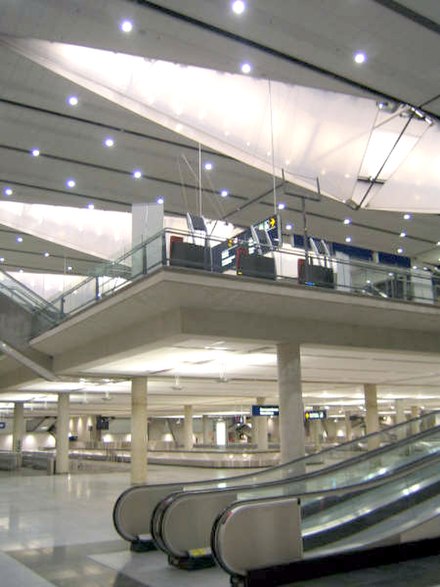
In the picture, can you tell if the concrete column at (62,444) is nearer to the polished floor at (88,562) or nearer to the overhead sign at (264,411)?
the overhead sign at (264,411)

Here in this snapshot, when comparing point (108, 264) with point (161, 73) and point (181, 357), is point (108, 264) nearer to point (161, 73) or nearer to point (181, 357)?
point (181, 357)

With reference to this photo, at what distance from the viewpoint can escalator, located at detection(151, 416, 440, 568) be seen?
7746mm

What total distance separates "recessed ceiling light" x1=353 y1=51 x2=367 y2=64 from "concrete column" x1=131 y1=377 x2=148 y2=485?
1492 centimetres

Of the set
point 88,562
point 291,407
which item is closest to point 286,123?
point 291,407

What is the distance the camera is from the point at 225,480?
1013 centimetres

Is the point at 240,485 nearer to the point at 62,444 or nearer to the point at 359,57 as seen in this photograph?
the point at 359,57

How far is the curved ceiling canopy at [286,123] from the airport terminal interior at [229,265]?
0.08 metres

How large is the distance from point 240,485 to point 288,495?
7.95 feet

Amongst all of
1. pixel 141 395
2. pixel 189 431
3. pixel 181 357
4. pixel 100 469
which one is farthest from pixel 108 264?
pixel 189 431

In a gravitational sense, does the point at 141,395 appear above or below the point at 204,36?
below

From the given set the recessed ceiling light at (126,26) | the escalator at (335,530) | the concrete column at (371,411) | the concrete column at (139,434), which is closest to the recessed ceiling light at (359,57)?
the recessed ceiling light at (126,26)

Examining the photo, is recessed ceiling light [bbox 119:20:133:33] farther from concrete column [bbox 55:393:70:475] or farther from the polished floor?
concrete column [bbox 55:393:70:475]

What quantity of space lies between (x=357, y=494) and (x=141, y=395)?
16.6m

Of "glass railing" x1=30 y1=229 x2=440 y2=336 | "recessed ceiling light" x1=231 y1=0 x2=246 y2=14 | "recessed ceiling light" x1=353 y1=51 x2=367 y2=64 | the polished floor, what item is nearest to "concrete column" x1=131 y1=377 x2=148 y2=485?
"glass railing" x1=30 y1=229 x2=440 y2=336
